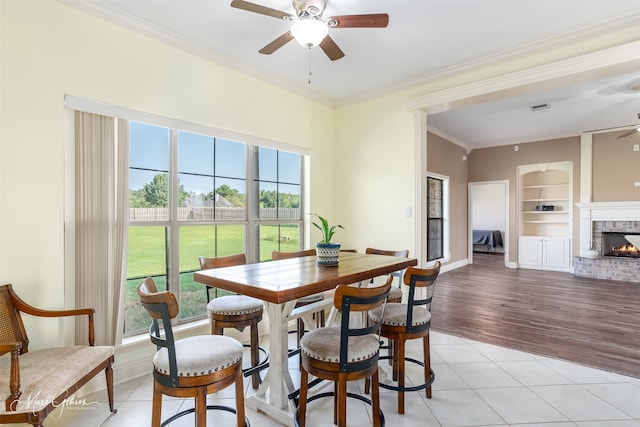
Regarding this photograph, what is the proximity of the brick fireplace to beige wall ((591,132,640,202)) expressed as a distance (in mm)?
231

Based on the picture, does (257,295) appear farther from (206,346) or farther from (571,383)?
(571,383)

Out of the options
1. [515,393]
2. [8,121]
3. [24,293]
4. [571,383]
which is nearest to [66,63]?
[8,121]

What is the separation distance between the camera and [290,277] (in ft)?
6.41

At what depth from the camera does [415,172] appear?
380cm

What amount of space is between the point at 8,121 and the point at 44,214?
24.8 inches

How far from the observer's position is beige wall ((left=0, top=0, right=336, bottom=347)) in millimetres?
2094

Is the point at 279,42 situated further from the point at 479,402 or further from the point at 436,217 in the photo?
the point at 436,217

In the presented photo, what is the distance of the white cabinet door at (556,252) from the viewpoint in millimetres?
7160

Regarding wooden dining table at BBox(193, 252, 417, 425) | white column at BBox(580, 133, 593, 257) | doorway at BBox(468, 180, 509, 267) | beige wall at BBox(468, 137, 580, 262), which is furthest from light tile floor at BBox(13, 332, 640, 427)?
doorway at BBox(468, 180, 509, 267)

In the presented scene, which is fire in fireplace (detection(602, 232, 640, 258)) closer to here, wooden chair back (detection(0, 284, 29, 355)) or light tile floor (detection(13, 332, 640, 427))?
light tile floor (detection(13, 332, 640, 427))

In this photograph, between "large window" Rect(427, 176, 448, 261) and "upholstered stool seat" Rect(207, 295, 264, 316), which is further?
"large window" Rect(427, 176, 448, 261)

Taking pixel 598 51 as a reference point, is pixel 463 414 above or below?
below

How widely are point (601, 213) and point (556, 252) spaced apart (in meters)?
1.21

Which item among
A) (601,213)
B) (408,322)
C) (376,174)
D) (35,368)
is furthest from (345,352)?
(601,213)
